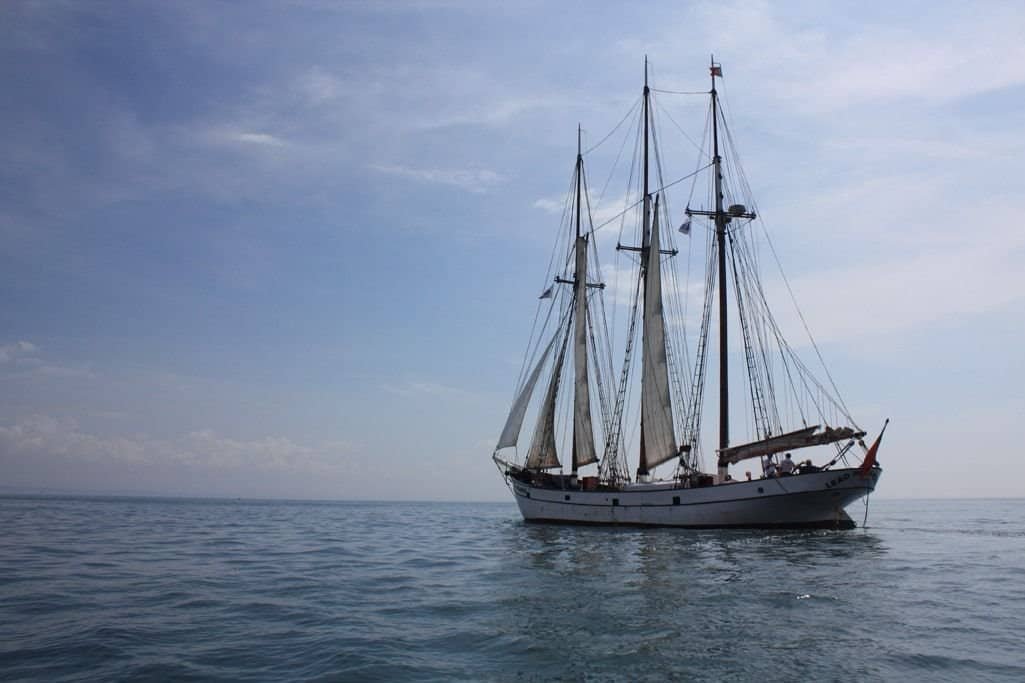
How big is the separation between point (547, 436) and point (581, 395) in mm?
4300

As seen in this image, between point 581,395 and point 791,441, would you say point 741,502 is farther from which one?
point 581,395

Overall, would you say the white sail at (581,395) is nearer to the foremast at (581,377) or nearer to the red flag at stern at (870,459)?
the foremast at (581,377)

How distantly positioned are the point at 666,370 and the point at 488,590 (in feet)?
105

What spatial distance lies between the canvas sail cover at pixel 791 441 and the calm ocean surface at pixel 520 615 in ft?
32.6

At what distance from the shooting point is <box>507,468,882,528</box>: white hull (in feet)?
130

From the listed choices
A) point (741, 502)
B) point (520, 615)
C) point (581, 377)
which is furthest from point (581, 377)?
point (520, 615)

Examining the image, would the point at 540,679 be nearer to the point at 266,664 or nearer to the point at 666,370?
the point at 266,664

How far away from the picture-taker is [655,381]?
5028cm

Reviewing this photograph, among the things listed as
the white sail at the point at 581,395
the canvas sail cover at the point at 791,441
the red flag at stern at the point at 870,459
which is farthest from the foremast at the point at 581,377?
the red flag at stern at the point at 870,459

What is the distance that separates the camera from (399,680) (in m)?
11.7

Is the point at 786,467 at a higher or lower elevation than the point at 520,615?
higher

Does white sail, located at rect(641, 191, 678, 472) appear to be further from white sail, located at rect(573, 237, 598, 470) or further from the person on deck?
the person on deck

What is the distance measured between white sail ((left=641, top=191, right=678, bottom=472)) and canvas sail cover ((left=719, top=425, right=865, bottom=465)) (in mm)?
5341

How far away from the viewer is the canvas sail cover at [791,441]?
41.0 m
